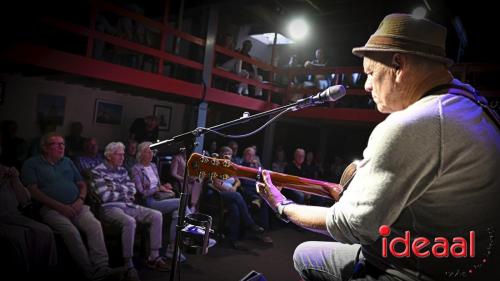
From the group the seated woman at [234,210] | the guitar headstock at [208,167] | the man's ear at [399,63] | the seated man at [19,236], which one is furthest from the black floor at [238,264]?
the man's ear at [399,63]

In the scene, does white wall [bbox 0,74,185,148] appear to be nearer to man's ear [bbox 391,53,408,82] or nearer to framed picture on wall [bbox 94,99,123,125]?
framed picture on wall [bbox 94,99,123,125]

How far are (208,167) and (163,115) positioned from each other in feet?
25.2

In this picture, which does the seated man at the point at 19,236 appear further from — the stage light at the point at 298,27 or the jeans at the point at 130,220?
the stage light at the point at 298,27

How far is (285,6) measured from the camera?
370 inches

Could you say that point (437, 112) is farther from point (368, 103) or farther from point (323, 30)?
point (323, 30)

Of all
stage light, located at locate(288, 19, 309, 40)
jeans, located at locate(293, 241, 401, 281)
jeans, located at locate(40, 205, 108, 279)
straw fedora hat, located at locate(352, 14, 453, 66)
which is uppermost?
stage light, located at locate(288, 19, 309, 40)

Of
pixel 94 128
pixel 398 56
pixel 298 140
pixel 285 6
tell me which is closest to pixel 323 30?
pixel 285 6

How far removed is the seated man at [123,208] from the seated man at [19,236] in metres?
0.65

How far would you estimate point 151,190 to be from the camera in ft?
14.4

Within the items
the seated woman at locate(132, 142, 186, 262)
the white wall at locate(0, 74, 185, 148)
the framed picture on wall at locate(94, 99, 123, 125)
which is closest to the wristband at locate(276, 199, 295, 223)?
the seated woman at locate(132, 142, 186, 262)

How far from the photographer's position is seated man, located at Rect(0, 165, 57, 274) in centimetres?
298

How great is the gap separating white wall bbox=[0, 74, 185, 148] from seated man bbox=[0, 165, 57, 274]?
412 cm

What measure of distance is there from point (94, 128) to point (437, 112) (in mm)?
8069

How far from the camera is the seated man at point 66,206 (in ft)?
10.6
